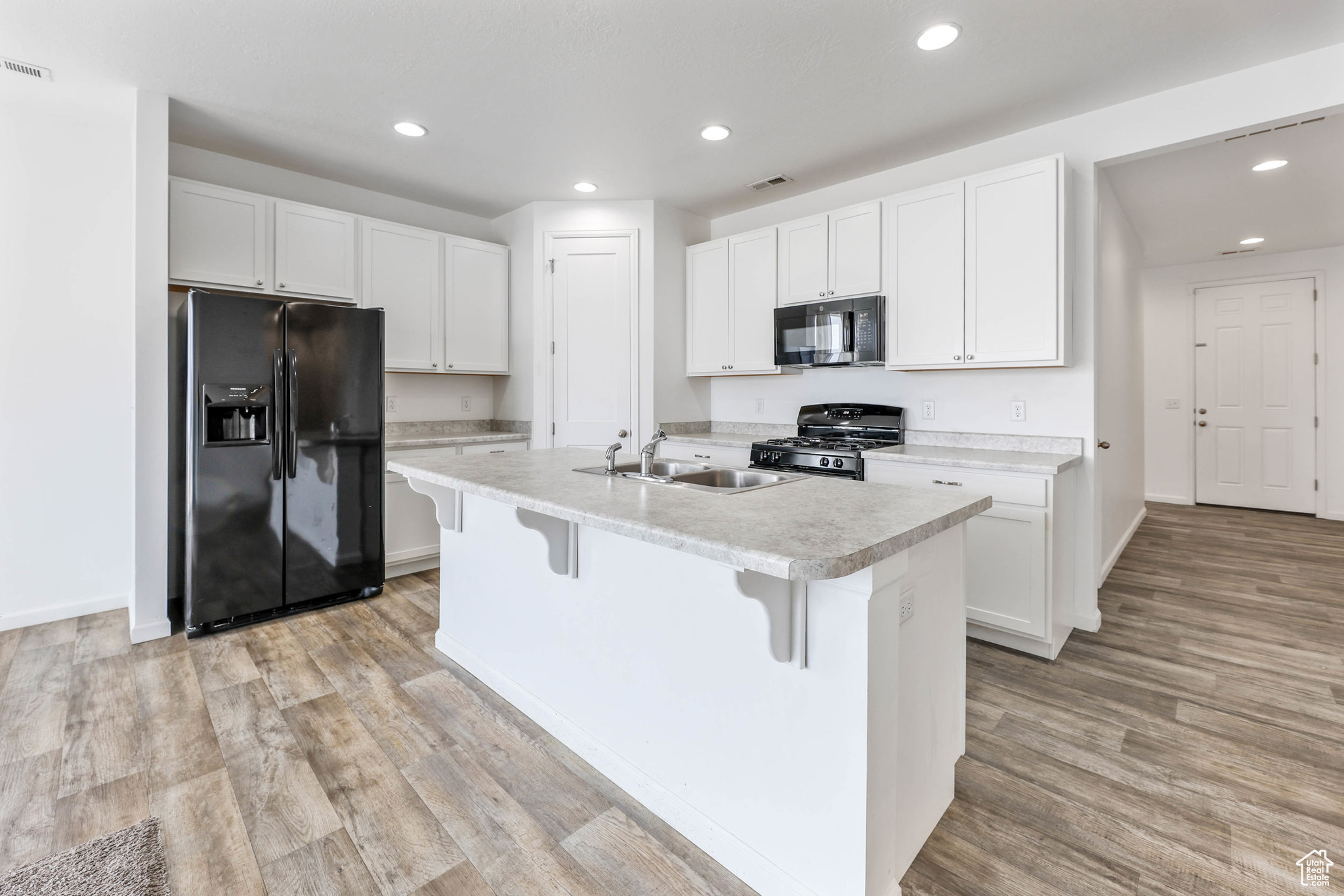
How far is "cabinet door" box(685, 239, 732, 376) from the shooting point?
162 inches

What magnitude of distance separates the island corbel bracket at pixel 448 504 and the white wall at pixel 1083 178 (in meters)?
2.53

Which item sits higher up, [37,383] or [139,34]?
[139,34]

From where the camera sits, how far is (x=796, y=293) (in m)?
3.71

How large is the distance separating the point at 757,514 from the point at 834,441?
2.23 meters

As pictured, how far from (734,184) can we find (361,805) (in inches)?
Answer: 147

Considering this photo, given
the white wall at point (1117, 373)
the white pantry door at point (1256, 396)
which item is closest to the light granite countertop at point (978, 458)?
the white wall at point (1117, 373)

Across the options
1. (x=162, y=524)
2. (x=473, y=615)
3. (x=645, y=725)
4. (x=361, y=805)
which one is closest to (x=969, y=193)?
(x=645, y=725)

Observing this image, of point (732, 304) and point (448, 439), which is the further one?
point (732, 304)

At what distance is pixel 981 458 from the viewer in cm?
283

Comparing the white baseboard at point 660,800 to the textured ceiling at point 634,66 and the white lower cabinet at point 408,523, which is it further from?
the textured ceiling at point 634,66

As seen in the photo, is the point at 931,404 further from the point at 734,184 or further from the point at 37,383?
the point at 37,383

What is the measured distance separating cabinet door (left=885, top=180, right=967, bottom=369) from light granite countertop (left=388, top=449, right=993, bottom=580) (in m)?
1.65

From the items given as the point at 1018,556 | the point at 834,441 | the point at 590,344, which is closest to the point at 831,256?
the point at 834,441

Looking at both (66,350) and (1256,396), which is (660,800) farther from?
(1256,396)
